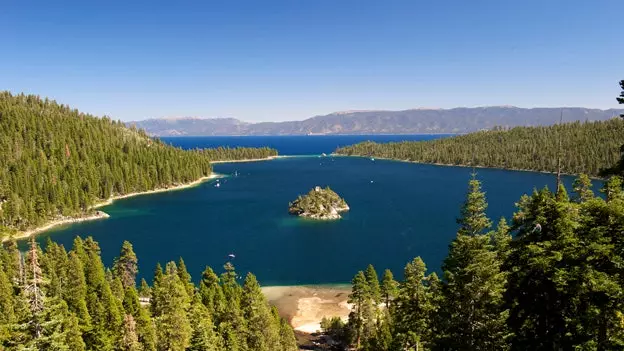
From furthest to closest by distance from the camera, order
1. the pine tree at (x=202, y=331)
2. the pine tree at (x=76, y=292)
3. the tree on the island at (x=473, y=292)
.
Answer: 1. the pine tree at (x=76, y=292)
2. the pine tree at (x=202, y=331)
3. the tree on the island at (x=473, y=292)

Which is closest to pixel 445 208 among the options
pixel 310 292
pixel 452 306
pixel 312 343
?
pixel 310 292

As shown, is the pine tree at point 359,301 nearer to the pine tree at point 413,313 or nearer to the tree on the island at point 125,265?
the pine tree at point 413,313

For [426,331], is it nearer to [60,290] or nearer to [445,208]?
[60,290]

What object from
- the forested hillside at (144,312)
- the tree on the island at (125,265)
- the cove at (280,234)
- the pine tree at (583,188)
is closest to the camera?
the forested hillside at (144,312)

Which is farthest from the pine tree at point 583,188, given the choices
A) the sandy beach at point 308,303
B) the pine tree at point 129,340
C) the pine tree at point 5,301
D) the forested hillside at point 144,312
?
the pine tree at point 5,301

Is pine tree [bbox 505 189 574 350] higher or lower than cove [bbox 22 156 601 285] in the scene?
higher

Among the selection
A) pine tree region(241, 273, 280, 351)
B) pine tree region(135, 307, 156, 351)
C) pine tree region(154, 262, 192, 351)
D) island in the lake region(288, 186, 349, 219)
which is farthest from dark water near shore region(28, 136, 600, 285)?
pine tree region(154, 262, 192, 351)

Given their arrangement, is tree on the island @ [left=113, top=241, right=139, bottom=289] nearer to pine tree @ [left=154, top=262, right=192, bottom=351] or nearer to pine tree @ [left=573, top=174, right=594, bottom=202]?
pine tree @ [left=154, top=262, right=192, bottom=351]
